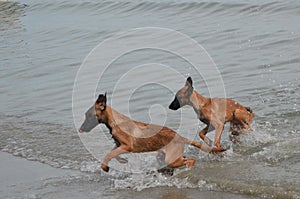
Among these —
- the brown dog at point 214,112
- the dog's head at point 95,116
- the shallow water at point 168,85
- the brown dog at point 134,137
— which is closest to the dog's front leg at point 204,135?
the brown dog at point 214,112

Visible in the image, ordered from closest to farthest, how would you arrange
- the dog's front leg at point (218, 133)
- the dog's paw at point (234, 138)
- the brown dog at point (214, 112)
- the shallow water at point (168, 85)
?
the shallow water at point (168, 85) < the dog's front leg at point (218, 133) < the brown dog at point (214, 112) < the dog's paw at point (234, 138)

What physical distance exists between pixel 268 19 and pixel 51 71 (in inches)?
273

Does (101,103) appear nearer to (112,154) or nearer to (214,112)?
(112,154)

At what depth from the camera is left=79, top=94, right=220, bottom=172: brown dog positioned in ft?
27.1

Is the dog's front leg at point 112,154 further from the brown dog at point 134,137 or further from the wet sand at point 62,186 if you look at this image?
the wet sand at point 62,186

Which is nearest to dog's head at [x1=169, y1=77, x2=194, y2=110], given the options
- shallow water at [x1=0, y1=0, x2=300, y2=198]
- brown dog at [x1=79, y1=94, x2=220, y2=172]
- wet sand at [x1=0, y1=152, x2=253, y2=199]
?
shallow water at [x1=0, y1=0, x2=300, y2=198]

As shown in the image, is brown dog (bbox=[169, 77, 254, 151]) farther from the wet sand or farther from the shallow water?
the wet sand

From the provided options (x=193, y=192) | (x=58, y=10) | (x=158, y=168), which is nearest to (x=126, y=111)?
(x=158, y=168)

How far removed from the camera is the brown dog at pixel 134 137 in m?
8.27

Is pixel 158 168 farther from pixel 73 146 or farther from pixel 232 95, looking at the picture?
pixel 232 95

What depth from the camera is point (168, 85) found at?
13242mm

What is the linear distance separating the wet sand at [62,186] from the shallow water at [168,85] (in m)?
0.13

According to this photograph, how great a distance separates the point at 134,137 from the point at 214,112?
1655 millimetres

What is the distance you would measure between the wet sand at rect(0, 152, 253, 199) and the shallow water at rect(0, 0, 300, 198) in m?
0.13
